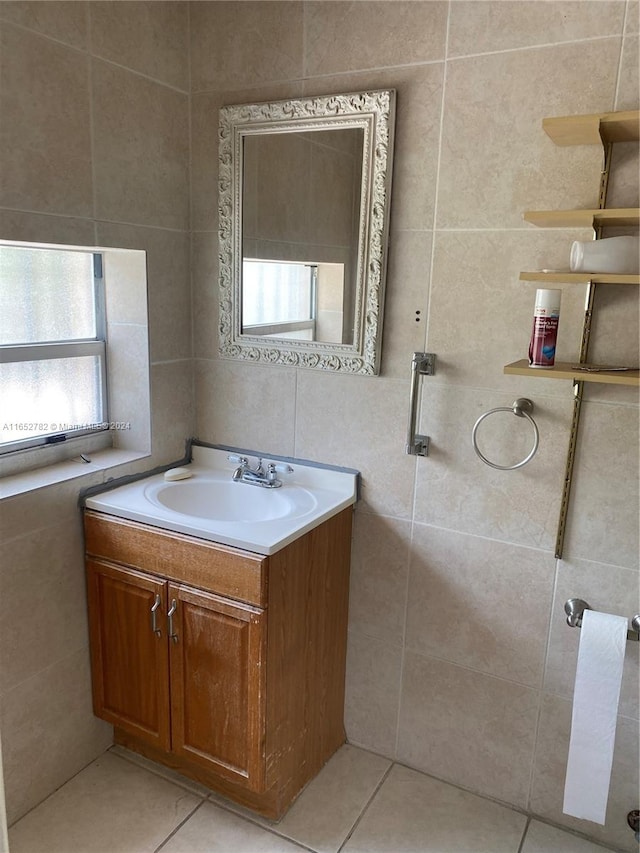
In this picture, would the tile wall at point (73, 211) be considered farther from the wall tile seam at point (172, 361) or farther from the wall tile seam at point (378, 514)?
the wall tile seam at point (378, 514)

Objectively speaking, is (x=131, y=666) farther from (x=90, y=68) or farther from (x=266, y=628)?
(x=90, y=68)

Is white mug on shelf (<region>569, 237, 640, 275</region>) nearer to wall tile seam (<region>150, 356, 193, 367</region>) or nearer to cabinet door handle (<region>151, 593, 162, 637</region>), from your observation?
wall tile seam (<region>150, 356, 193, 367</region>)

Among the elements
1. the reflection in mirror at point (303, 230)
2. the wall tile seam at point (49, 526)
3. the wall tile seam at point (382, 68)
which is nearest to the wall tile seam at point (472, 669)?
the reflection in mirror at point (303, 230)

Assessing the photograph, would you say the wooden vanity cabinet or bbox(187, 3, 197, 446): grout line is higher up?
bbox(187, 3, 197, 446): grout line

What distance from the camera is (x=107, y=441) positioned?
221 cm

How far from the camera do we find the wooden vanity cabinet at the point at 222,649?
1.74 metres

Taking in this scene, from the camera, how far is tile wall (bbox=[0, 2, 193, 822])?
167cm

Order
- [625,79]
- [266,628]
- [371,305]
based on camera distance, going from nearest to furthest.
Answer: [625,79] → [266,628] → [371,305]

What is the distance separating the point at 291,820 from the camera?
6.27 ft

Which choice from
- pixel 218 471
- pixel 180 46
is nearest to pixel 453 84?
pixel 180 46

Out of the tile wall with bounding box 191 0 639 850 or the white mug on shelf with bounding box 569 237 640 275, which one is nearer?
the white mug on shelf with bounding box 569 237 640 275

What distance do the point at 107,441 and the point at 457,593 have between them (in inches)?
48.4

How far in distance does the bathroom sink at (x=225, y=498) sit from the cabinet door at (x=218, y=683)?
1.04 feet

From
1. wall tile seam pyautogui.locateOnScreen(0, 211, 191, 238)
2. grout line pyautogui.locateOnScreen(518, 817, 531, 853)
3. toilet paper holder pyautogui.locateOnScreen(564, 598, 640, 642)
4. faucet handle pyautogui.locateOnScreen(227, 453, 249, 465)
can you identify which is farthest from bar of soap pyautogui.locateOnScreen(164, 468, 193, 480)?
grout line pyautogui.locateOnScreen(518, 817, 531, 853)
